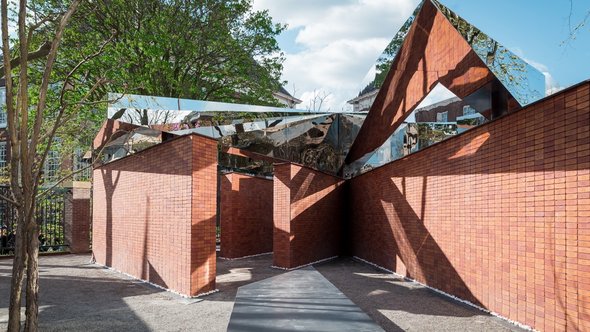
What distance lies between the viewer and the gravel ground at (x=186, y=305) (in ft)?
18.4

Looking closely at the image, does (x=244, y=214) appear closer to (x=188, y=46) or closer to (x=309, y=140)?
(x=309, y=140)

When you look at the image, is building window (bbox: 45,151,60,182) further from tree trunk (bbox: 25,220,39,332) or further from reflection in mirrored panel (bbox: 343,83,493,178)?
tree trunk (bbox: 25,220,39,332)

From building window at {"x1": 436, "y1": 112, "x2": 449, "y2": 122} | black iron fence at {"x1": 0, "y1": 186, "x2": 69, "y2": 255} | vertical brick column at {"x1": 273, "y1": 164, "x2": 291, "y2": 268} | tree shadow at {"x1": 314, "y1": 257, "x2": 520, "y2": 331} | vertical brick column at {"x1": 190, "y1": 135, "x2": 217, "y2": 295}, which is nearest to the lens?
tree shadow at {"x1": 314, "y1": 257, "x2": 520, "y2": 331}

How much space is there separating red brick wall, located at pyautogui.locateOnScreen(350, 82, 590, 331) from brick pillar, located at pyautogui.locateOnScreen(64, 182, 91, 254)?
486 inches

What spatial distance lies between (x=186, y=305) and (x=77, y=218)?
432 inches

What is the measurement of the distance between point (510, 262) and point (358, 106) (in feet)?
25.9

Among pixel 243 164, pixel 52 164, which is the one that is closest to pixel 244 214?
pixel 243 164

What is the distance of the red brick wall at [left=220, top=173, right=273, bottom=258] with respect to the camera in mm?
14516

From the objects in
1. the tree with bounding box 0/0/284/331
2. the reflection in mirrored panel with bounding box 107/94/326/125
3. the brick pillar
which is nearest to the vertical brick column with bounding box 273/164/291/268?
the reflection in mirrored panel with bounding box 107/94/326/125

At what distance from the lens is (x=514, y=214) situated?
5.68 meters

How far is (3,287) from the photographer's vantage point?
8617mm

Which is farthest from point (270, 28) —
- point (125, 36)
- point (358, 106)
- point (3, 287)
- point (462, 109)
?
point (3, 287)

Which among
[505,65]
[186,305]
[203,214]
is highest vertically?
[505,65]

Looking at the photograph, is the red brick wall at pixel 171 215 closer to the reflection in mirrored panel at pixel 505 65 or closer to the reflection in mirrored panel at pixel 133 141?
the reflection in mirrored panel at pixel 133 141
